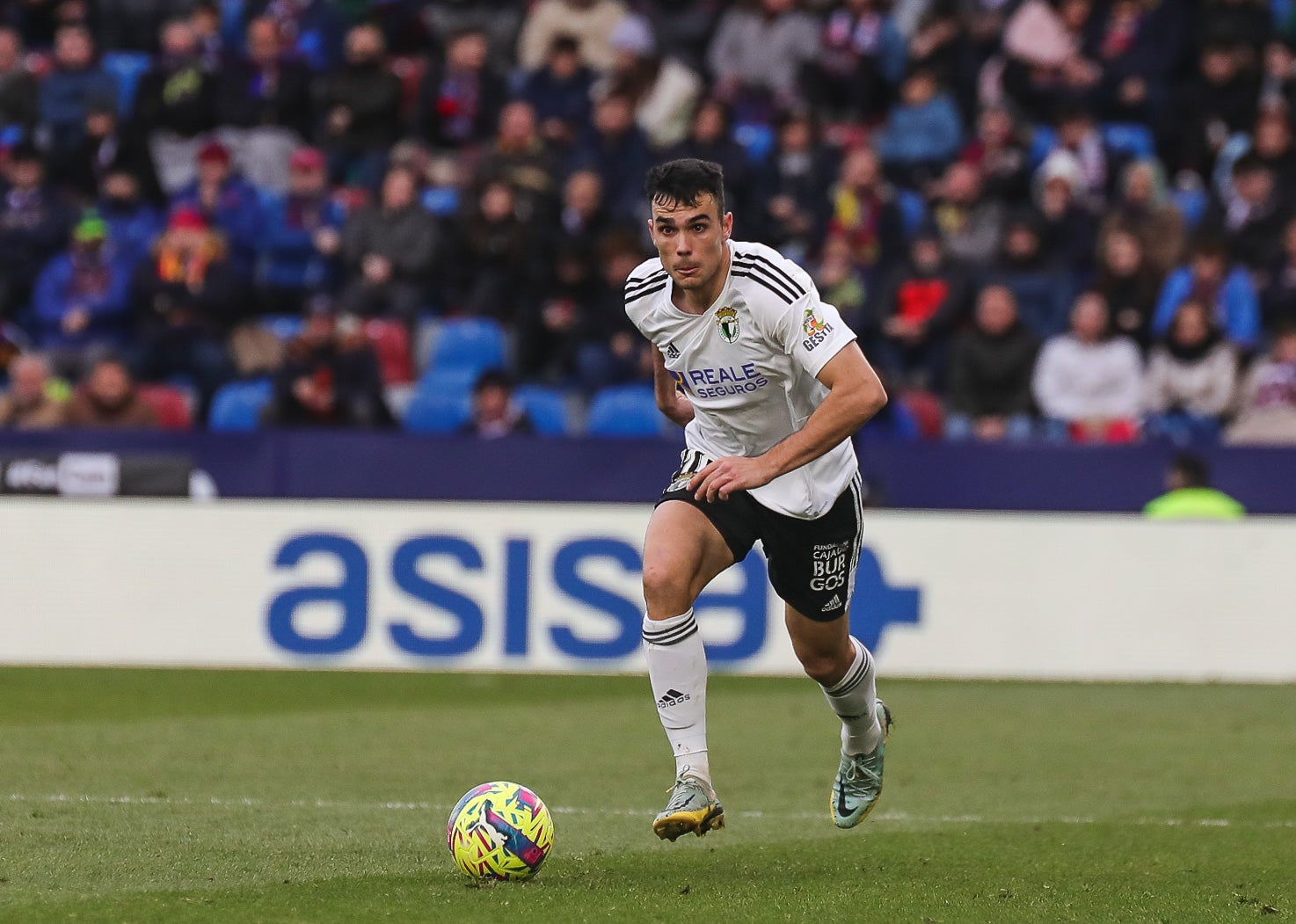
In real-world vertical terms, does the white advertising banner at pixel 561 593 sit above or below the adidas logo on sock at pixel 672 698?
below

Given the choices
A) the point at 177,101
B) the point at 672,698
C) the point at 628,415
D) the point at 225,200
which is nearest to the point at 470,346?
the point at 628,415

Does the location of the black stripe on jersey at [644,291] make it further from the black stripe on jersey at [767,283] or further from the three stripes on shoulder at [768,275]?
the black stripe on jersey at [767,283]

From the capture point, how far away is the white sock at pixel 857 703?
273 inches

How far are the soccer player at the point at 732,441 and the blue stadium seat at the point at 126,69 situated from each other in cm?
1311

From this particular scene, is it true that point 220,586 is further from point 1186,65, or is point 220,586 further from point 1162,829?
point 1186,65

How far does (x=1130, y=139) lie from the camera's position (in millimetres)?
17172

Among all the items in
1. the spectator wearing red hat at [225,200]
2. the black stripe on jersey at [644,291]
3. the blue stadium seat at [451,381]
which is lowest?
the blue stadium seat at [451,381]

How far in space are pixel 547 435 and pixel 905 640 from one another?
362 cm

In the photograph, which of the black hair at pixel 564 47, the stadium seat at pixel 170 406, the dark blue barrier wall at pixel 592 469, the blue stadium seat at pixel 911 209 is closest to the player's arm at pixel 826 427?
the dark blue barrier wall at pixel 592 469

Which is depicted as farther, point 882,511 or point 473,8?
point 473,8

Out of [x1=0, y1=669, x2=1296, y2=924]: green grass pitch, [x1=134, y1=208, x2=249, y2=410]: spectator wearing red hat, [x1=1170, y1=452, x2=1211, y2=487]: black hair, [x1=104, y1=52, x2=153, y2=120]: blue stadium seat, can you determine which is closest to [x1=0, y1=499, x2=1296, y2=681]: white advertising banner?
[x1=0, y1=669, x2=1296, y2=924]: green grass pitch

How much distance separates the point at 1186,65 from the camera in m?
17.6

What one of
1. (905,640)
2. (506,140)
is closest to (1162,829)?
(905,640)

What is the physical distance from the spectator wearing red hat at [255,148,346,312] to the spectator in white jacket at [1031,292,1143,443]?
598 cm
